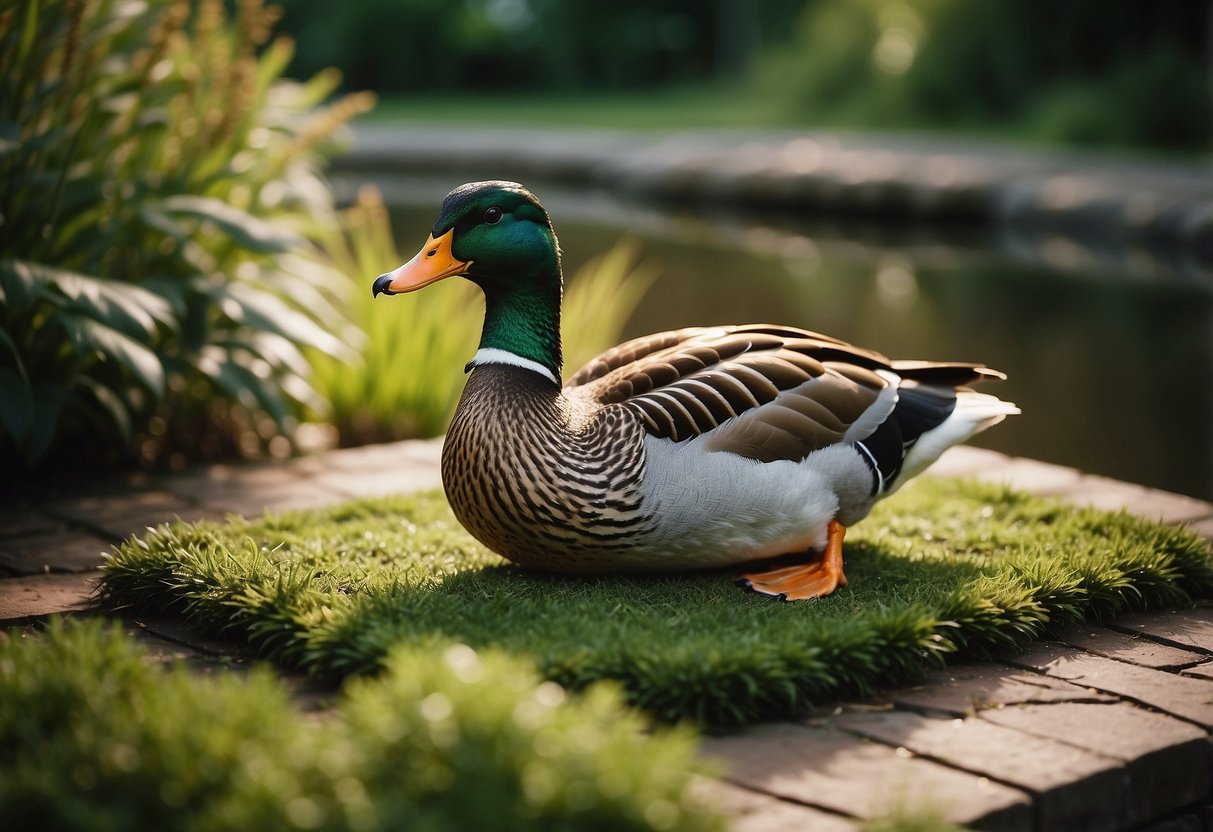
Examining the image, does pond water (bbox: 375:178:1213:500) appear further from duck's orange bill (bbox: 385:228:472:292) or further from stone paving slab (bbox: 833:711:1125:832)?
stone paving slab (bbox: 833:711:1125:832)

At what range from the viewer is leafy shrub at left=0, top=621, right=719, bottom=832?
2035 millimetres

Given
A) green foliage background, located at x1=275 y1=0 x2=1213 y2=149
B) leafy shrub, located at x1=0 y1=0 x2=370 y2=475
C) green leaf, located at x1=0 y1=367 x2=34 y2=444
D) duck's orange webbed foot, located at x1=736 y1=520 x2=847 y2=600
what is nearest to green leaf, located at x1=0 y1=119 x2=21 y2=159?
leafy shrub, located at x1=0 y1=0 x2=370 y2=475

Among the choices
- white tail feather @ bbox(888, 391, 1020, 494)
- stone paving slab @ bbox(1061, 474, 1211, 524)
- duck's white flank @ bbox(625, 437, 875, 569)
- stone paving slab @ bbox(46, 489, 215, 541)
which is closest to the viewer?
duck's white flank @ bbox(625, 437, 875, 569)

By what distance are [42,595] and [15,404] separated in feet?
2.56

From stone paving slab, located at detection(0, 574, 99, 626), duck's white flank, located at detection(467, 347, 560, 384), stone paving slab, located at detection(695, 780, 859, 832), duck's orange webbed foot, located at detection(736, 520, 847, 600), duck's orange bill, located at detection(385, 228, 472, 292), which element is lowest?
stone paving slab, located at detection(695, 780, 859, 832)

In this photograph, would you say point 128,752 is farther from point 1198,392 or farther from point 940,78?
point 940,78

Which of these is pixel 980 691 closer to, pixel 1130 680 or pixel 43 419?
pixel 1130 680

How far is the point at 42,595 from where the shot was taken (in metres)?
3.60

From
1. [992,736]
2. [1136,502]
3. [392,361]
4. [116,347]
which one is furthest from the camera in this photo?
[392,361]

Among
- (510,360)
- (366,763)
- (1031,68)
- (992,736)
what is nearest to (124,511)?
(510,360)

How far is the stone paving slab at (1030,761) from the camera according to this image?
2604 millimetres

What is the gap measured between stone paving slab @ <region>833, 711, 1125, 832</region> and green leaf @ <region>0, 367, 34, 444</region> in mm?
2599

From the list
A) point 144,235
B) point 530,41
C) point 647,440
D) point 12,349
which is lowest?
point 647,440

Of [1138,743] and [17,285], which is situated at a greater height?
[17,285]
